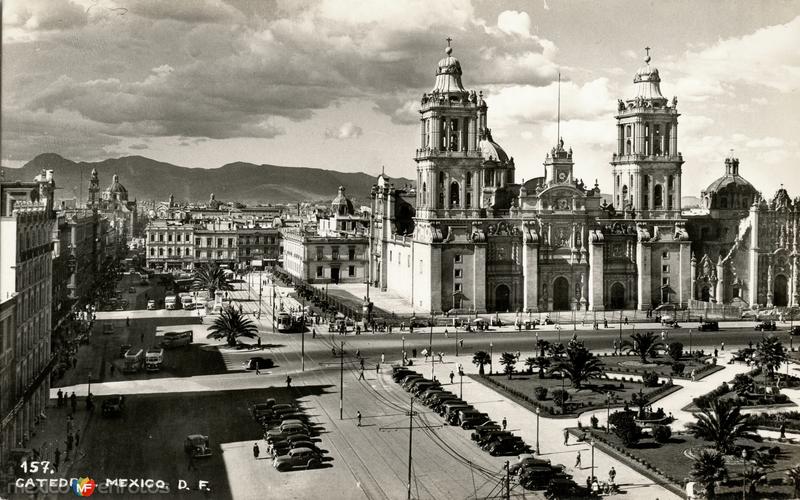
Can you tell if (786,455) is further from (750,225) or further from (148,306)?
(148,306)

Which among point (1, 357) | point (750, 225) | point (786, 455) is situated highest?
point (750, 225)

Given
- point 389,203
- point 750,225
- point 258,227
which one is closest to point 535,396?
point 750,225

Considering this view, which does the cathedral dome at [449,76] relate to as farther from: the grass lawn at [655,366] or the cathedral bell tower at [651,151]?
the grass lawn at [655,366]

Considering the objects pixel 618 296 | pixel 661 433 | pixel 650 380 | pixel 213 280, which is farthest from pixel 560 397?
pixel 213 280

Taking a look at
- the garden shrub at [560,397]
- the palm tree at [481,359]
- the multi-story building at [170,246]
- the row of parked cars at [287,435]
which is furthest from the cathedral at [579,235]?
the multi-story building at [170,246]

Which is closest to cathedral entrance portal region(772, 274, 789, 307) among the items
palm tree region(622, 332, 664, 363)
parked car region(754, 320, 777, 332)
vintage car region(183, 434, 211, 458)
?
parked car region(754, 320, 777, 332)

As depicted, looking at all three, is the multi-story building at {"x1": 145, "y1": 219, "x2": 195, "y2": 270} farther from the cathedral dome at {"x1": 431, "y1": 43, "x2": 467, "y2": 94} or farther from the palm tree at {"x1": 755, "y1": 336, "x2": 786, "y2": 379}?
the palm tree at {"x1": 755, "y1": 336, "x2": 786, "y2": 379}

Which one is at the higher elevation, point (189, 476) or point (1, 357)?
point (1, 357)
